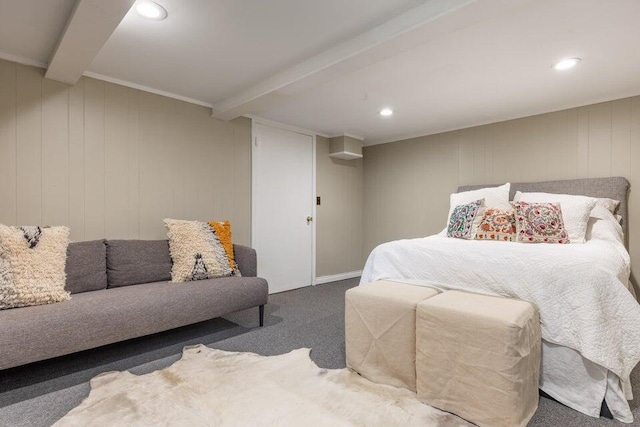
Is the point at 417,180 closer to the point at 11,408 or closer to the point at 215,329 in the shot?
the point at 215,329

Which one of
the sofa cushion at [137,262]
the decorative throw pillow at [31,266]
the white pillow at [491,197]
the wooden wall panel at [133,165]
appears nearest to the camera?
the decorative throw pillow at [31,266]

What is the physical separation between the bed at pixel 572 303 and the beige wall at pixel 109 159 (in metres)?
2.47

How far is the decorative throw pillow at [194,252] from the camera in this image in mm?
2762

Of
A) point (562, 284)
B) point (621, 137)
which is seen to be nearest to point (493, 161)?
point (621, 137)

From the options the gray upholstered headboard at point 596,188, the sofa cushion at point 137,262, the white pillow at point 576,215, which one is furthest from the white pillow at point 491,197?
the sofa cushion at point 137,262

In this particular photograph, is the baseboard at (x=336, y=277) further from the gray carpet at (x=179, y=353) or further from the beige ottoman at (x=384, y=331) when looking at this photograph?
the beige ottoman at (x=384, y=331)

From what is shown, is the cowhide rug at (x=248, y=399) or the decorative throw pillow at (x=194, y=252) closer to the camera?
the cowhide rug at (x=248, y=399)

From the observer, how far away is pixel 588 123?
3.26 m

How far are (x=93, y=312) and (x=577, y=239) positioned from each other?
3.44 meters

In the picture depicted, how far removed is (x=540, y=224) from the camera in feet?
8.41

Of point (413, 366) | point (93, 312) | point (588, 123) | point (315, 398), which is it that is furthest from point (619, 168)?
point (93, 312)

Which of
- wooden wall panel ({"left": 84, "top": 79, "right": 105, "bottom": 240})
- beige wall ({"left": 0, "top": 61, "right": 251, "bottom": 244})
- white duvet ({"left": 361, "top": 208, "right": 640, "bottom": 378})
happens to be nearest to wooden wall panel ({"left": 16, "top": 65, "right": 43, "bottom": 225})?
beige wall ({"left": 0, "top": 61, "right": 251, "bottom": 244})

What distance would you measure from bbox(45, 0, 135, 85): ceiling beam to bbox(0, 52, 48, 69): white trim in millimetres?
110

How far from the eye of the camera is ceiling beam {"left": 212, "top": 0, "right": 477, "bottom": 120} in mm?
1748
